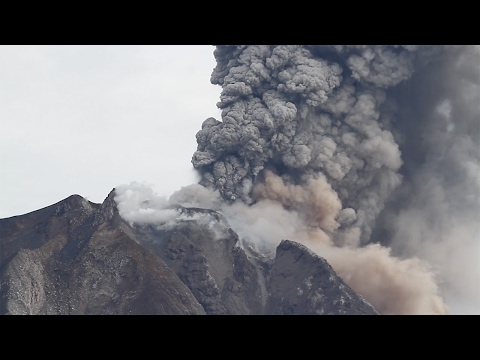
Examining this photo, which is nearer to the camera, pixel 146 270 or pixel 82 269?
pixel 82 269

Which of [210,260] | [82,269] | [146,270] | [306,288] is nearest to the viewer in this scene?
[82,269]

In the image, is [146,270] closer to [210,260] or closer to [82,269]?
[82,269]

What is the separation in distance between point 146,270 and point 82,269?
7076 mm

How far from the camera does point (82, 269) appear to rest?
90375 millimetres

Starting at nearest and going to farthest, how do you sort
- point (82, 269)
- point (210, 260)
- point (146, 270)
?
point (82, 269)
point (146, 270)
point (210, 260)

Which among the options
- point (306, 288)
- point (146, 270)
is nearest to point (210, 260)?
point (146, 270)

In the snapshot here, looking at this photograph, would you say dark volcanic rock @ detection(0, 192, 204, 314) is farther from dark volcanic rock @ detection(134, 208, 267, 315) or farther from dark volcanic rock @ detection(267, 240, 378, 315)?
dark volcanic rock @ detection(267, 240, 378, 315)

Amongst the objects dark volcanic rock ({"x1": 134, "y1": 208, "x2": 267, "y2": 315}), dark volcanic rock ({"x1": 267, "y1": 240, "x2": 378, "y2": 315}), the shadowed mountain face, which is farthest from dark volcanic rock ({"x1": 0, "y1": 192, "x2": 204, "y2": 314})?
dark volcanic rock ({"x1": 267, "y1": 240, "x2": 378, "y2": 315})

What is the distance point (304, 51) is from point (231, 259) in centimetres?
2803

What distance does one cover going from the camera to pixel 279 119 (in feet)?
301

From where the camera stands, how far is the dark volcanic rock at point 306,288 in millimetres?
88688

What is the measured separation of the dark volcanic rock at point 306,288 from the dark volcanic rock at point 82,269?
36.5 feet
